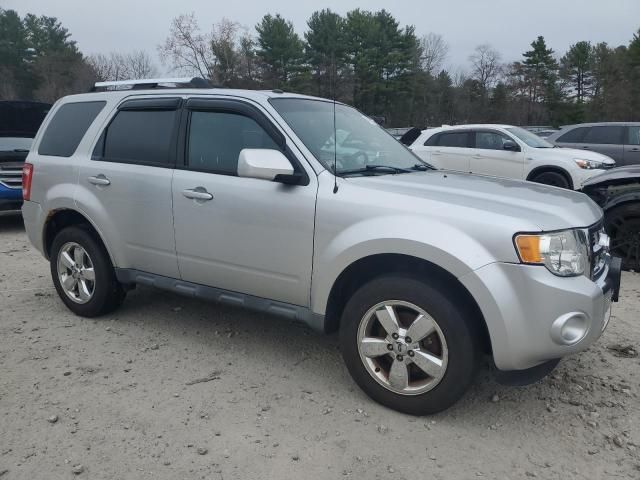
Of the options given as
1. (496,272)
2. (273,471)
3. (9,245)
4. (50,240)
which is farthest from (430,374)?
(9,245)

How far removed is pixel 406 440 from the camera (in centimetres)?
291

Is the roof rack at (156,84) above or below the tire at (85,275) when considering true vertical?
above

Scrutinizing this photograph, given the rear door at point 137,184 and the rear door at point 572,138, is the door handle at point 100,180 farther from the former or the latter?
the rear door at point 572,138

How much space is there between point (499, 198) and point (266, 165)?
4.38ft

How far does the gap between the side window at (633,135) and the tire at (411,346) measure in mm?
11388

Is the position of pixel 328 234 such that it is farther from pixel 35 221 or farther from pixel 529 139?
pixel 529 139

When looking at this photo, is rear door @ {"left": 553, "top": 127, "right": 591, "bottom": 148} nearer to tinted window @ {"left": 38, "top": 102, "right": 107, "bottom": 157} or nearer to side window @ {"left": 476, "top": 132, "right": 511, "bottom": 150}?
side window @ {"left": 476, "top": 132, "right": 511, "bottom": 150}

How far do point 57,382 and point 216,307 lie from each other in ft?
5.40

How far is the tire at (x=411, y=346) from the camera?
2873mm

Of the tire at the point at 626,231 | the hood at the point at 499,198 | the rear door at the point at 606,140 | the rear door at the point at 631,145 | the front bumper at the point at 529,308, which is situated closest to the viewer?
the front bumper at the point at 529,308

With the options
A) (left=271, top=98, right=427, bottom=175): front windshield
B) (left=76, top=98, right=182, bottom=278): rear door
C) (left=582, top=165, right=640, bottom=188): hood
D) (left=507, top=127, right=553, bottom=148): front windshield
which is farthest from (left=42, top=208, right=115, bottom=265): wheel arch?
(left=507, top=127, right=553, bottom=148): front windshield

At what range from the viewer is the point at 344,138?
386 centimetres

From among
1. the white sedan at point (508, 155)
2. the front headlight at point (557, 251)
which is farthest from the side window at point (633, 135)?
the front headlight at point (557, 251)

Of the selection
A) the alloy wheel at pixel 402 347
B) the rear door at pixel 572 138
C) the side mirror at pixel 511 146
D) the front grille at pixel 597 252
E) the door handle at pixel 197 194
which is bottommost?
the alloy wheel at pixel 402 347
